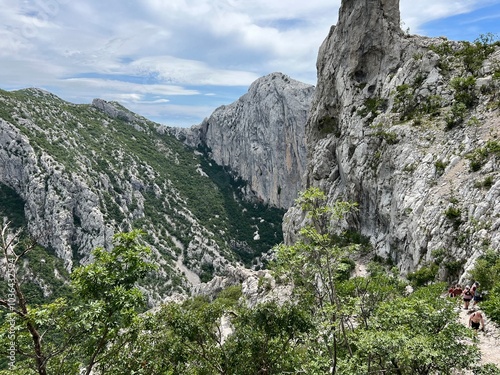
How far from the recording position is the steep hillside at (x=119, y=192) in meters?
95.5

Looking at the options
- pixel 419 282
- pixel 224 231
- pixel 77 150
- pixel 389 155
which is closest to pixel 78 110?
pixel 77 150

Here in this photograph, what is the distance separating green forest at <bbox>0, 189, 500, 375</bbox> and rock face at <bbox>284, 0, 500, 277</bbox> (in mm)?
15371

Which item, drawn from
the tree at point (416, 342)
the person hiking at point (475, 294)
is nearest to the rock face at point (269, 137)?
the person hiking at point (475, 294)

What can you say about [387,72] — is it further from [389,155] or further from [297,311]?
[297,311]

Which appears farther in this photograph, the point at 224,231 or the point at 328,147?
the point at 224,231

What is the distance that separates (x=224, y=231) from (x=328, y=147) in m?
88.0

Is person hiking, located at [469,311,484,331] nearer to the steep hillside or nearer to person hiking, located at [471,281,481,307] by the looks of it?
person hiking, located at [471,281,481,307]

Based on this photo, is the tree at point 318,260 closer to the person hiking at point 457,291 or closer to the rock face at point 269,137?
the person hiking at point 457,291

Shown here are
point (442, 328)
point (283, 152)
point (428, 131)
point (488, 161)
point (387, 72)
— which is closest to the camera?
point (442, 328)

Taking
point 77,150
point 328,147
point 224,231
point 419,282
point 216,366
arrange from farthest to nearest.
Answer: point 224,231 < point 77,150 < point 328,147 < point 419,282 < point 216,366

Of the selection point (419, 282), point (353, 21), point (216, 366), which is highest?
point (353, 21)

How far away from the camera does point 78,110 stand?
15325 cm

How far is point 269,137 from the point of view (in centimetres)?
14650

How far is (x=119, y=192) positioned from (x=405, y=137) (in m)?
104
